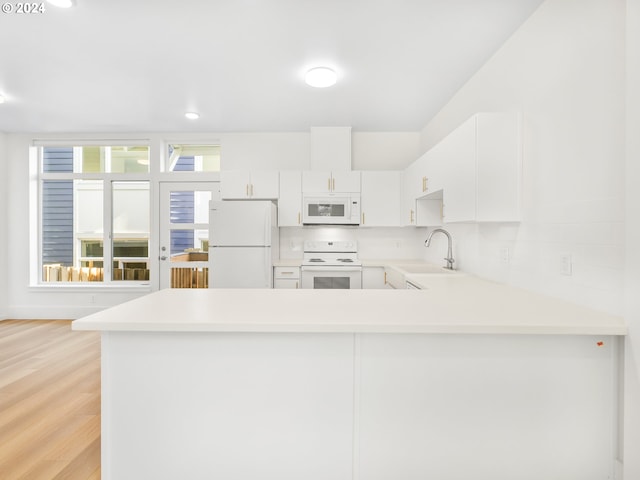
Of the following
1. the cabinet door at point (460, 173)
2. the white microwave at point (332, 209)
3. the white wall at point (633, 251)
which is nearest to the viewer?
the white wall at point (633, 251)

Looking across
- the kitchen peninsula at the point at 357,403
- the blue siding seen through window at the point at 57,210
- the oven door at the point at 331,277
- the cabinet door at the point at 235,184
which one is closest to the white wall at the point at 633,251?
the kitchen peninsula at the point at 357,403

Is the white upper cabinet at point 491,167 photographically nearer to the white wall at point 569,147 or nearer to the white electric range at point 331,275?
the white wall at point 569,147

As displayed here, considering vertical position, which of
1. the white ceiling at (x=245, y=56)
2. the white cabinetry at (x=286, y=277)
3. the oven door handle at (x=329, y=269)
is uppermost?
the white ceiling at (x=245, y=56)

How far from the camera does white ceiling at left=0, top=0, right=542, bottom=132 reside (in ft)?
6.31

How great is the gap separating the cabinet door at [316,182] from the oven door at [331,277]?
976 millimetres

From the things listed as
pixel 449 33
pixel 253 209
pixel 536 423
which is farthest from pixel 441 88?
pixel 536 423

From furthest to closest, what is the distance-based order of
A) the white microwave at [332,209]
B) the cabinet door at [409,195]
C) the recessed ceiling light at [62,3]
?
1. the white microwave at [332,209]
2. the cabinet door at [409,195]
3. the recessed ceiling light at [62,3]

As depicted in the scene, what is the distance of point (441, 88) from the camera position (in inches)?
114

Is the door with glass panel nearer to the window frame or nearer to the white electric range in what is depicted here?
the window frame

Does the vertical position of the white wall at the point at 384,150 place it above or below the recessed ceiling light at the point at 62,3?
below

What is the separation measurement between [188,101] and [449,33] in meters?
2.50

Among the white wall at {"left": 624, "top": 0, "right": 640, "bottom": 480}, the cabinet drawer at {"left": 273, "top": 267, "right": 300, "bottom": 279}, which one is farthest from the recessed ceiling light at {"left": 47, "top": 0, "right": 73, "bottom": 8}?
the white wall at {"left": 624, "top": 0, "right": 640, "bottom": 480}

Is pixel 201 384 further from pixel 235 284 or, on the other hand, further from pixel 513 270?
pixel 235 284

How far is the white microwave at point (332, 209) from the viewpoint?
3.88 m
